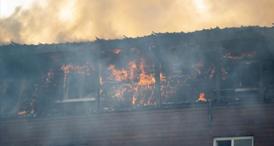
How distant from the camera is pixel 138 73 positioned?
18125 mm

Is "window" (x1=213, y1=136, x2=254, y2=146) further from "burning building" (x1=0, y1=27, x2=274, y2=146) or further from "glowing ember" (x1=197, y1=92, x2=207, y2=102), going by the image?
"glowing ember" (x1=197, y1=92, x2=207, y2=102)

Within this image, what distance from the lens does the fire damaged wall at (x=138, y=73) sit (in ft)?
57.0

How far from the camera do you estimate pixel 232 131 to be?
1675 cm

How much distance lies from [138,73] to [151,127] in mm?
2028

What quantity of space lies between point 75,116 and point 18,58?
339 cm

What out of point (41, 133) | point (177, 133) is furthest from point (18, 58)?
point (177, 133)

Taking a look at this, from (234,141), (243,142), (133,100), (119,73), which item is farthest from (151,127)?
(243,142)

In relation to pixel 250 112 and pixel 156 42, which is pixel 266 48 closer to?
pixel 250 112

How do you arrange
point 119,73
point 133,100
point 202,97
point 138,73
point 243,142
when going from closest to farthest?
point 243,142 → point 202,97 → point 133,100 → point 138,73 → point 119,73

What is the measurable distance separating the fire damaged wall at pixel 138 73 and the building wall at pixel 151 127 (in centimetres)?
29

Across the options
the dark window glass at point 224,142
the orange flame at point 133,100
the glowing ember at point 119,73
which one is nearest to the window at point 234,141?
the dark window glass at point 224,142

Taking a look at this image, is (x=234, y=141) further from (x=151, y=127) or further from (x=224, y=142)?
(x=151, y=127)

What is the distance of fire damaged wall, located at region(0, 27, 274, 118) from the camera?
1736cm

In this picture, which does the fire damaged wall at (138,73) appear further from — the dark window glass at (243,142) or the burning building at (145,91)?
the dark window glass at (243,142)
